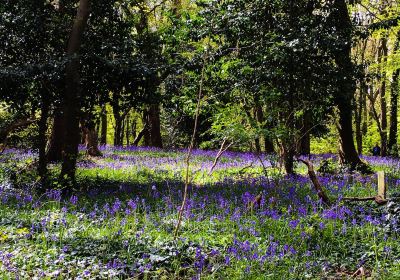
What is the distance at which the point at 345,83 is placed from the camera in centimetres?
1022

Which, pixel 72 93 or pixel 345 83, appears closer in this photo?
pixel 72 93

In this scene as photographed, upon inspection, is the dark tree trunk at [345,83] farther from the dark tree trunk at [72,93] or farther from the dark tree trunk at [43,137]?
the dark tree trunk at [43,137]

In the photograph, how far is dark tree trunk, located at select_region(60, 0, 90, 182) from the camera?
895 cm

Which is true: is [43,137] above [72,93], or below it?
below

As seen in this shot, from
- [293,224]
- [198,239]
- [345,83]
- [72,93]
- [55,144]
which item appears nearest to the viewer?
[198,239]

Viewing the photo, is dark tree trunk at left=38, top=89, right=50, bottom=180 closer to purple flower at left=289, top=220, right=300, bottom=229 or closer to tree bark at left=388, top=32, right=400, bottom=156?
purple flower at left=289, top=220, right=300, bottom=229

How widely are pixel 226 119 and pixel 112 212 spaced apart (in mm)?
3680

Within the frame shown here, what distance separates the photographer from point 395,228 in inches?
236

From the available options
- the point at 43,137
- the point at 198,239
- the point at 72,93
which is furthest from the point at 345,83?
the point at 43,137

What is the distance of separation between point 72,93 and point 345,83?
19.9ft

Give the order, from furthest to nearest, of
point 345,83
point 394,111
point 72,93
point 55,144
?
point 394,111, point 55,144, point 345,83, point 72,93

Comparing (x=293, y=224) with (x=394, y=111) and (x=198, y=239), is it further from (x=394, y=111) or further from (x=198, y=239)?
(x=394, y=111)

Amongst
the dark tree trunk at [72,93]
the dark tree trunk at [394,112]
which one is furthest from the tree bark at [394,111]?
the dark tree trunk at [72,93]

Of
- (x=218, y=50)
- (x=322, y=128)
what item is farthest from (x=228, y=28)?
(x=322, y=128)
